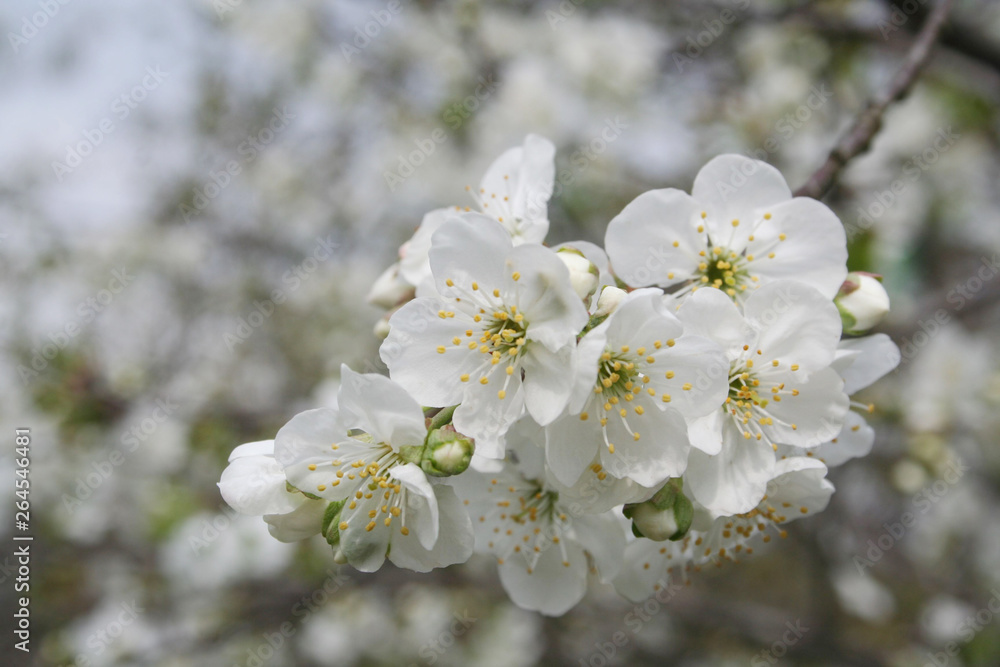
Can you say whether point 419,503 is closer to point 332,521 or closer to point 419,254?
point 332,521

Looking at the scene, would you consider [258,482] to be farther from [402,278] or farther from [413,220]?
[413,220]

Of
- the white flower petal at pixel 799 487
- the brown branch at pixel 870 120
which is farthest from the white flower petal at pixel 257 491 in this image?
the brown branch at pixel 870 120

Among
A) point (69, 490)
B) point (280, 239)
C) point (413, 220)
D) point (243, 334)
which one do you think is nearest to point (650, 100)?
point (413, 220)

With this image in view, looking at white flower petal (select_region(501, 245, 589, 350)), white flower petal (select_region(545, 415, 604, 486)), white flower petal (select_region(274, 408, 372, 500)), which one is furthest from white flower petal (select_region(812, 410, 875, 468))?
white flower petal (select_region(274, 408, 372, 500))

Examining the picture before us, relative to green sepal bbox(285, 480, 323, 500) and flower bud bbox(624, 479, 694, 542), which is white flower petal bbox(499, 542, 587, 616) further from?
green sepal bbox(285, 480, 323, 500)

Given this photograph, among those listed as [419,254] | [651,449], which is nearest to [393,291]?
[419,254]

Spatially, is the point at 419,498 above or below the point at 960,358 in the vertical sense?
above
